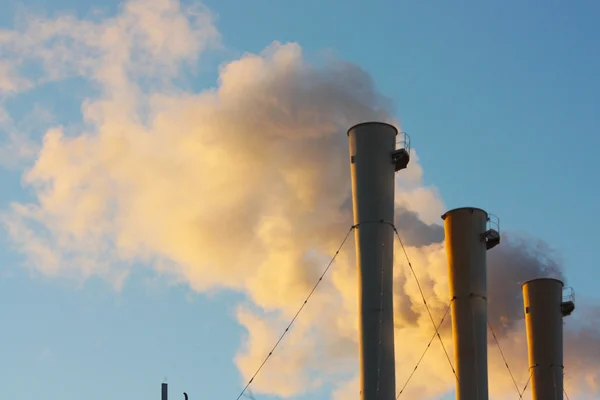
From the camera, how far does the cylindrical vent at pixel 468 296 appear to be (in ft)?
165

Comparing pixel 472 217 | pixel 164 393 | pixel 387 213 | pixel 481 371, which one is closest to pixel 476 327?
pixel 481 371

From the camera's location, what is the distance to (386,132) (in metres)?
44.8

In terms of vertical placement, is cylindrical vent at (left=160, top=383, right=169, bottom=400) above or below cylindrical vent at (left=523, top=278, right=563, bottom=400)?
below

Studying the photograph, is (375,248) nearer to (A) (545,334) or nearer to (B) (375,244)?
(B) (375,244)

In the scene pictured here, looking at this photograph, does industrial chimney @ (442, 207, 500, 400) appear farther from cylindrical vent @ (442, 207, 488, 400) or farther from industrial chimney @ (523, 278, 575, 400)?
industrial chimney @ (523, 278, 575, 400)

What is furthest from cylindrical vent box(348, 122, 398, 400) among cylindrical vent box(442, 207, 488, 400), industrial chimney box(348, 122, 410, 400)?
cylindrical vent box(442, 207, 488, 400)

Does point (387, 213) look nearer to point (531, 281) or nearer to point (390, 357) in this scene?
point (390, 357)

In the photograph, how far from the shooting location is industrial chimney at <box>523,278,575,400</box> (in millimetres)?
56188

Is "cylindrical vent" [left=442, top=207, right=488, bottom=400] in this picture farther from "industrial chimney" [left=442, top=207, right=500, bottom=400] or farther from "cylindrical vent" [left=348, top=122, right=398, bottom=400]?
"cylindrical vent" [left=348, top=122, right=398, bottom=400]

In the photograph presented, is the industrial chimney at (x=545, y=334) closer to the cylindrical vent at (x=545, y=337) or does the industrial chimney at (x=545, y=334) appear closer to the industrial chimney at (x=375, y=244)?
the cylindrical vent at (x=545, y=337)

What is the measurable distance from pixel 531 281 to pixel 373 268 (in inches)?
713

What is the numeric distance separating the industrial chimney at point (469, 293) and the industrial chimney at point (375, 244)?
828cm

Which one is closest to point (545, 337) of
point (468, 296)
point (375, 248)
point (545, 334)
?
point (545, 334)

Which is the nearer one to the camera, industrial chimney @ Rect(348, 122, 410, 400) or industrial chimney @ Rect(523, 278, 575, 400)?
industrial chimney @ Rect(348, 122, 410, 400)
